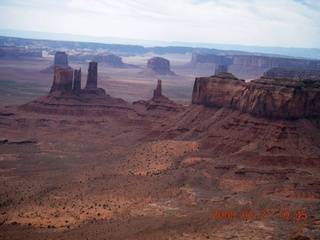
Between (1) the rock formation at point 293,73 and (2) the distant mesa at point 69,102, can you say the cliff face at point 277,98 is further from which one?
(1) the rock formation at point 293,73

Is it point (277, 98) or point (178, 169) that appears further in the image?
point (277, 98)

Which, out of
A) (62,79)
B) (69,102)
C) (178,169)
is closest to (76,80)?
(62,79)

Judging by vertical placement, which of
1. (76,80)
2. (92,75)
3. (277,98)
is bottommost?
(76,80)

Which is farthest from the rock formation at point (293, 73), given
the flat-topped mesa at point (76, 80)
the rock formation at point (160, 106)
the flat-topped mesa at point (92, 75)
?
the flat-topped mesa at point (76, 80)

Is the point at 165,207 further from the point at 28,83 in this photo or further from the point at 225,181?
the point at 28,83

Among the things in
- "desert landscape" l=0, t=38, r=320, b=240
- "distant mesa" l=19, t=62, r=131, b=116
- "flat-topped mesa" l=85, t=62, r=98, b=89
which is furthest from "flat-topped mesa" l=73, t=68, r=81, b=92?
"desert landscape" l=0, t=38, r=320, b=240

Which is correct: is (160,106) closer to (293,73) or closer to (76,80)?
(76,80)
